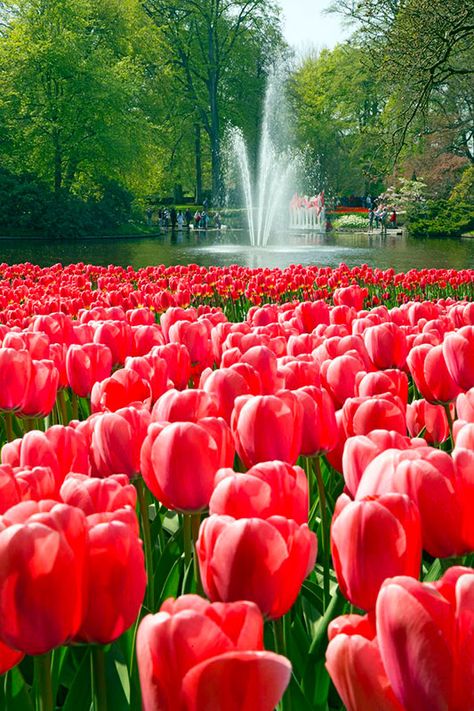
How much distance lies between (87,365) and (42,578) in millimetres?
1724

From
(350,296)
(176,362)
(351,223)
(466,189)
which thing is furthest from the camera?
(351,223)

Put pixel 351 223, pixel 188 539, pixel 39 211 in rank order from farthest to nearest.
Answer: pixel 351 223 < pixel 39 211 < pixel 188 539

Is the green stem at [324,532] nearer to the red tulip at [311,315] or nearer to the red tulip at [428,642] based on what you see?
the red tulip at [428,642]

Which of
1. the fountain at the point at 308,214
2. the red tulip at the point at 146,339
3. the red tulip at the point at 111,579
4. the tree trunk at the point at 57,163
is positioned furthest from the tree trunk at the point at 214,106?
the red tulip at the point at 111,579

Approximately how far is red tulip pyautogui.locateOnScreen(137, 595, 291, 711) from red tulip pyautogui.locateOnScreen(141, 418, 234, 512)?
0.56 metres

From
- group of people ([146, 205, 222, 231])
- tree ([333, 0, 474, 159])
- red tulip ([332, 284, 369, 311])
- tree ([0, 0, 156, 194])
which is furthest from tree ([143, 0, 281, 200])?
red tulip ([332, 284, 369, 311])

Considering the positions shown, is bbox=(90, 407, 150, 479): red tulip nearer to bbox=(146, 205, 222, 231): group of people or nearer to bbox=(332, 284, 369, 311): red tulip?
bbox=(332, 284, 369, 311): red tulip

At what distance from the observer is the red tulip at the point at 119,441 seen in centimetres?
155

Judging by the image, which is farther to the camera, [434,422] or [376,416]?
[434,422]

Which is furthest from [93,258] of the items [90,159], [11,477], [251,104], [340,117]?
[340,117]

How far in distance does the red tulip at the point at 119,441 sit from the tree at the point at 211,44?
5191 centimetres

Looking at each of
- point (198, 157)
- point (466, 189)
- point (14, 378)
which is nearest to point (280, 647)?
point (14, 378)

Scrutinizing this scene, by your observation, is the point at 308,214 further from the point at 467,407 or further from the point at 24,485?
the point at 24,485

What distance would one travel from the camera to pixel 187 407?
1662mm
